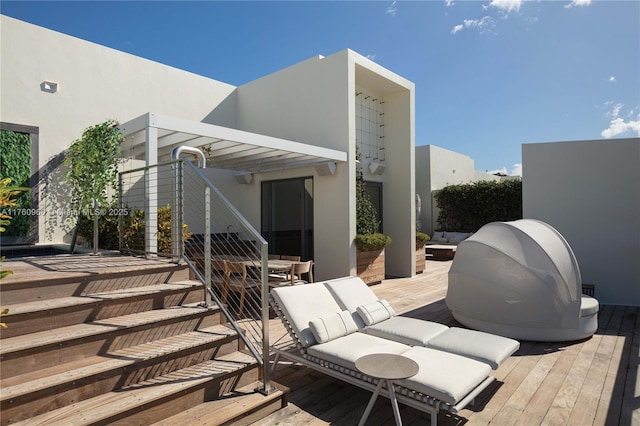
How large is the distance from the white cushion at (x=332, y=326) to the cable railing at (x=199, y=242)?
55cm

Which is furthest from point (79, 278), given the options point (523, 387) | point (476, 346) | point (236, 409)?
point (523, 387)

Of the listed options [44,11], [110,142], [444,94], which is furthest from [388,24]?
[44,11]

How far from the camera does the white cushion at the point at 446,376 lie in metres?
2.55

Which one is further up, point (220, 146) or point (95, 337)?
point (220, 146)

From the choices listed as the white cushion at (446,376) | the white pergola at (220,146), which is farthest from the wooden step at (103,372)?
the white pergola at (220,146)

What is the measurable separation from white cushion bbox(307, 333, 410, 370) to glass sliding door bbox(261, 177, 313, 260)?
5040 mm

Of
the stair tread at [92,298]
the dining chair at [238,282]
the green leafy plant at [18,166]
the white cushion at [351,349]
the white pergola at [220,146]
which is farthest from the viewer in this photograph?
the green leafy plant at [18,166]

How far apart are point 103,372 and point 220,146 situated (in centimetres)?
469

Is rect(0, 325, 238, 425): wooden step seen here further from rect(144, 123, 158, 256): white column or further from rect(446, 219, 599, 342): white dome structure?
rect(446, 219, 599, 342): white dome structure

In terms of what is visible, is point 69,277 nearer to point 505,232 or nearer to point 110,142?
point 110,142

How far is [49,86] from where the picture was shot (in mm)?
6871

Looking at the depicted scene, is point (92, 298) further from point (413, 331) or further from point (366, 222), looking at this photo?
point (366, 222)

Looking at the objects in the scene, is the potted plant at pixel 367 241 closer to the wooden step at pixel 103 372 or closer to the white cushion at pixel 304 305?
the white cushion at pixel 304 305

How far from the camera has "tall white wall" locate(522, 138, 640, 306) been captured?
6.62m
